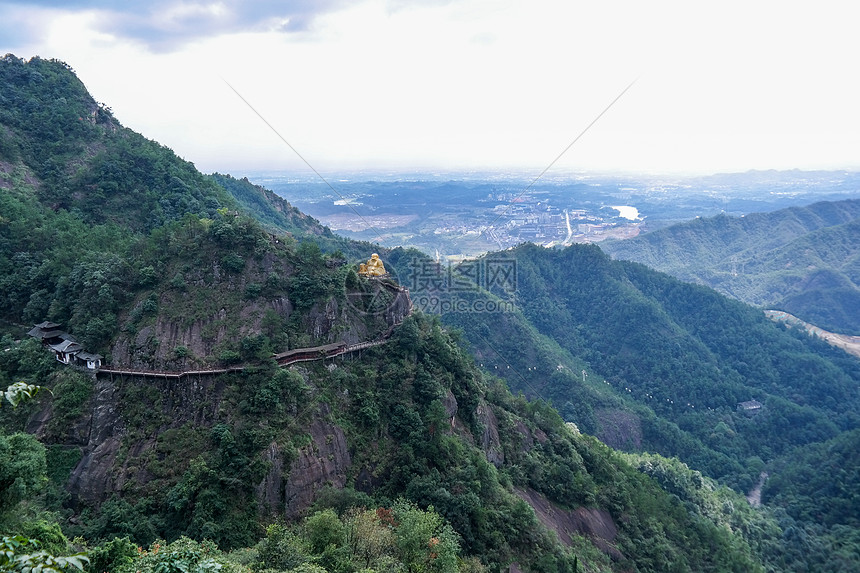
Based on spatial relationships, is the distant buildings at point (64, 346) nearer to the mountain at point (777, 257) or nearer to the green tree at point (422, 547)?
the green tree at point (422, 547)

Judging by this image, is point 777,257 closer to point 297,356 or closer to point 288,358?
point 297,356

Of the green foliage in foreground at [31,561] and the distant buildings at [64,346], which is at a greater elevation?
the green foliage in foreground at [31,561]

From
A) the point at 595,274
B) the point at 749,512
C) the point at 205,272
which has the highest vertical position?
the point at 205,272

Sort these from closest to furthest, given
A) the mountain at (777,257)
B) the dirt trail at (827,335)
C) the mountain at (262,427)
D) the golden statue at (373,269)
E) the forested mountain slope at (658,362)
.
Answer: the mountain at (262,427)
the golden statue at (373,269)
the forested mountain slope at (658,362)
the dirt trail at (827,335)
the mountain at (777,257)

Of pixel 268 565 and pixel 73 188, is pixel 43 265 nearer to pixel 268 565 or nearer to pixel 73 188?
pixel 73 188

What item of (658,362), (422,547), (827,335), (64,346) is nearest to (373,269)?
(64,346)

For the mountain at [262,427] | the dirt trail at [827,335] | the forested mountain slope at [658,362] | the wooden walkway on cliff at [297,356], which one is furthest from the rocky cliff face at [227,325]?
the dirt trail at [827,335]

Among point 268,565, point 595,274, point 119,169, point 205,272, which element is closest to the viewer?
point 268,565

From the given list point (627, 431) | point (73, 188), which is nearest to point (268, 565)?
point (73, 188)
